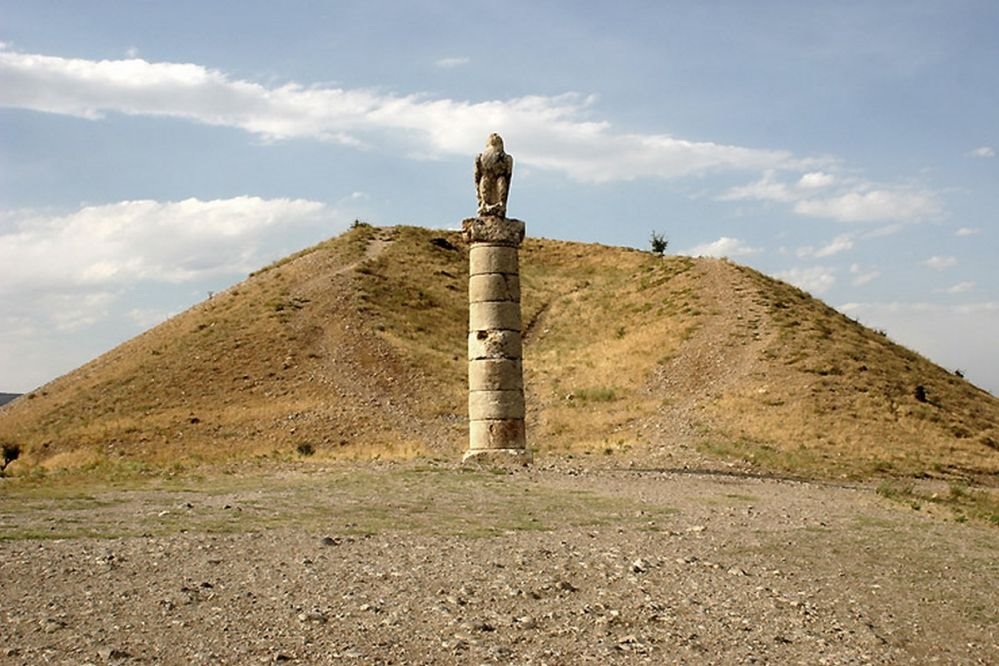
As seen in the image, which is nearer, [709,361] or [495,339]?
[495,339]

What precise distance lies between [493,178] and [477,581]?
1396 centimetres

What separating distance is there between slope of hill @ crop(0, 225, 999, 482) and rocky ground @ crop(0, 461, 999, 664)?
1103 cm

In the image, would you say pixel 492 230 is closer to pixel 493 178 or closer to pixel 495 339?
pixel 493 178

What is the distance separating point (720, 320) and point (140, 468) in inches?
1034

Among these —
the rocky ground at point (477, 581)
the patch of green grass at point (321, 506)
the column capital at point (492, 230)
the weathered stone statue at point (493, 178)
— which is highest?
the weathered stone statue at point (493, 178)

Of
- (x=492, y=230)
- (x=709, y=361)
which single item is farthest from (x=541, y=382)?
(x=492, y=230)

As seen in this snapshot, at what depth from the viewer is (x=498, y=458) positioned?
23.4m

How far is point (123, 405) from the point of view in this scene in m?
40.1

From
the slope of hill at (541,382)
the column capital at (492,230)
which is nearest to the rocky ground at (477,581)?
the column capital at (492,230)

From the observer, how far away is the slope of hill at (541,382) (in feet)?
107

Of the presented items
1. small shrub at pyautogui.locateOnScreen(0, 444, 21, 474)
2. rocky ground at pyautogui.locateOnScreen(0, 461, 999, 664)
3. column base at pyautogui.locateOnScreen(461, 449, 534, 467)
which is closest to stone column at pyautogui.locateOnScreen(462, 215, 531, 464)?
column base at pyautogui.locateOnScreen(461, 449, 534, 467)

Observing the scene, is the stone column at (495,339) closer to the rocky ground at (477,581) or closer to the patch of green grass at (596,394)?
the rocky ground at (477,581)

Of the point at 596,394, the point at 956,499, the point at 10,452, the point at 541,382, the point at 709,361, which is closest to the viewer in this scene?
the point at 956,499

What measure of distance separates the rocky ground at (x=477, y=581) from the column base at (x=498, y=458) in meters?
5.17
